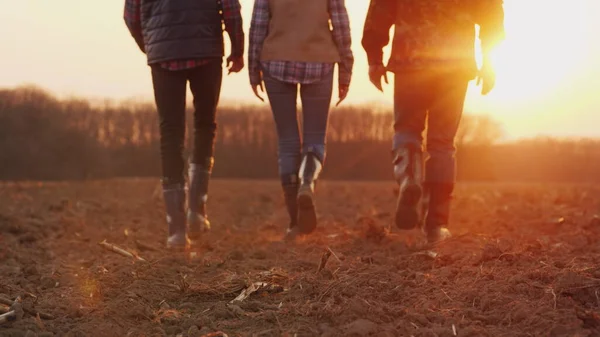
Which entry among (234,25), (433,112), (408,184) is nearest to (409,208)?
(408,184)

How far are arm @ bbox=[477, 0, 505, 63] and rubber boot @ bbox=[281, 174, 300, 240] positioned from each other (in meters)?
1.65

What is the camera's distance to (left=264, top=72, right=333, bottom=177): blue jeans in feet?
17.3

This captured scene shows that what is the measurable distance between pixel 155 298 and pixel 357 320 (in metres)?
1.11

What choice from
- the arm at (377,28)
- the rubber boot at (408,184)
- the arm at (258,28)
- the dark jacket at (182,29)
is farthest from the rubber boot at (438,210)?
the dark jacket at (182,29)

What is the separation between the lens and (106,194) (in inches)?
500

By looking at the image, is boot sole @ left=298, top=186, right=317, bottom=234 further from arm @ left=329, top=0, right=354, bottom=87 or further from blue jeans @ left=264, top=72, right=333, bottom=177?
arm @ left=329, top=0, right=354, bottom=87

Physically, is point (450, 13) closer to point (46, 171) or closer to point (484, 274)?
point (484, 274)

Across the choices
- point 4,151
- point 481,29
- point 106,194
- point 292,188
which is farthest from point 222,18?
point 4,151

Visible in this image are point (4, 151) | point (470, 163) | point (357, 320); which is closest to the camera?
point (357, 320)

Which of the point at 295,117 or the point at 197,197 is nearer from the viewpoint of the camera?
the point at 295,117

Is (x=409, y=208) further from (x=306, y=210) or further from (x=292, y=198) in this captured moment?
(x=292, y=198)

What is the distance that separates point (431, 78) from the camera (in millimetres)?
4871

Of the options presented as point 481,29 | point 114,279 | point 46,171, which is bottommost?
point 46,171

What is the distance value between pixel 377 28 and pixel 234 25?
Answer: 3.44 ft
